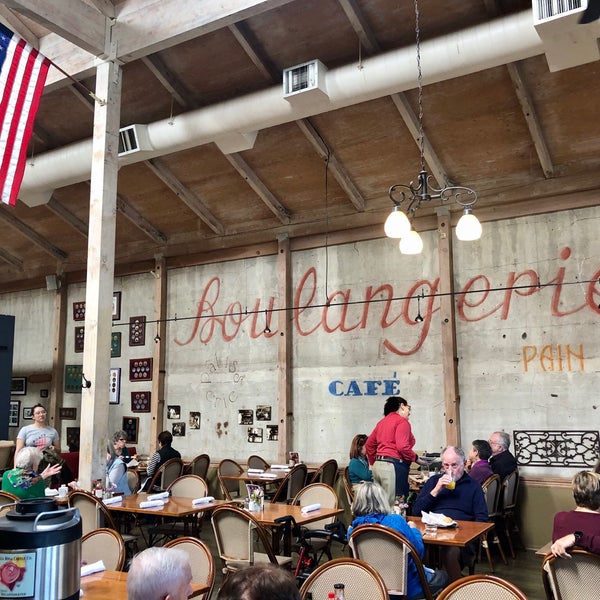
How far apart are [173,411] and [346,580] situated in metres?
7.85

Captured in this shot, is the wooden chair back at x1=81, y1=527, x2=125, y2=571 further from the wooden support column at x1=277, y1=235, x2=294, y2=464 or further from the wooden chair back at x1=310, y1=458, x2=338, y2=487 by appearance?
the wooden support column at x1=277, y1=235, x2=294, y2=464

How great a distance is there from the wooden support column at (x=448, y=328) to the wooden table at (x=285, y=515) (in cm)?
277

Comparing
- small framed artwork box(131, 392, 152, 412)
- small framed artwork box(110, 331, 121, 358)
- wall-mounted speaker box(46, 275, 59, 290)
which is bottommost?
small framed artwork box(131, 392, 152, 412)

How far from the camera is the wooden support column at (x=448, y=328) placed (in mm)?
8141

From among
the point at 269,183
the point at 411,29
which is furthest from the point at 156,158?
the point at 411,29

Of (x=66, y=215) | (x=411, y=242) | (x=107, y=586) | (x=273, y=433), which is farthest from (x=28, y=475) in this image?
(x=66, y=215)

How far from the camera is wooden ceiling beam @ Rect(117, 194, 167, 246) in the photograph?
10.6m

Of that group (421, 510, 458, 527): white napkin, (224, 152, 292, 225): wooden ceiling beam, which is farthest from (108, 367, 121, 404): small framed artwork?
(421, 510, 458, 527): white napkin

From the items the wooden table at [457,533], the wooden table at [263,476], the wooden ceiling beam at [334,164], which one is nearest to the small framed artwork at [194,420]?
the wooden table at [263,476]

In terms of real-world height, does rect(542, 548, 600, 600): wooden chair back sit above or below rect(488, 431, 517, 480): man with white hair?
below

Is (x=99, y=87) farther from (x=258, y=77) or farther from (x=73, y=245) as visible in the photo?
(x=73, y=245)

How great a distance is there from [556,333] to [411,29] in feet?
13.0

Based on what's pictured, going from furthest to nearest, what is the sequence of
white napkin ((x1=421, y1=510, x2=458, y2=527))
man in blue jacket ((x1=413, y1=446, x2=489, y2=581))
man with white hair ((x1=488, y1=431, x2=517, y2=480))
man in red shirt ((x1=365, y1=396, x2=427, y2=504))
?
man with white hair ((x1=488, y1=431, x2=517, y2=480)) → man in red shirt ((x1=365, y1=396, x2=427, y2=504)) → man in blue jacket ((x1=413, y1=446, x2=489, y2=581)) → white napkin ((x1=421, y1=510, x2=458, y2=527))

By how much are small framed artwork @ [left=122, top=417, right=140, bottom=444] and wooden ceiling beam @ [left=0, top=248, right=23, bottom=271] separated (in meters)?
4.33
